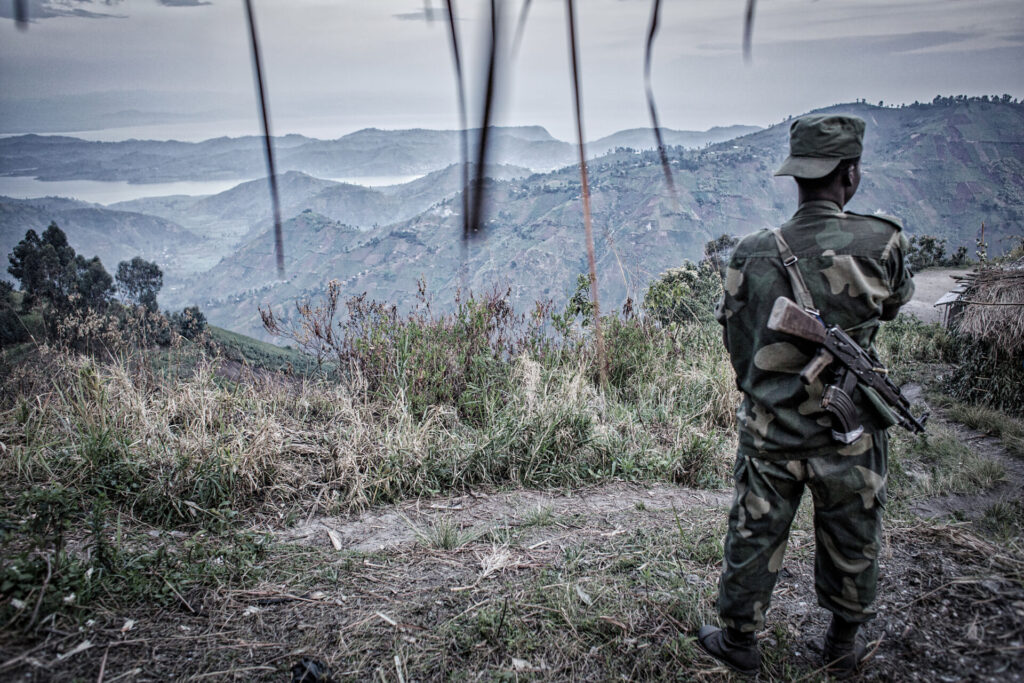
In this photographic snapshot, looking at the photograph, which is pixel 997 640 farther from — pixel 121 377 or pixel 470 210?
pixel 121 377

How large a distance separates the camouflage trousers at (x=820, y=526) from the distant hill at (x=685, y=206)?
3861 millimetres

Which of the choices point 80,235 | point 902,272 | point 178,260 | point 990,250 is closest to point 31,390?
point 902,272

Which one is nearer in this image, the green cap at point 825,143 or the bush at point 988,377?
the green cap at point 825,143

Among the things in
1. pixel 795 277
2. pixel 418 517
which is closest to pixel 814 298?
pixel 795 277

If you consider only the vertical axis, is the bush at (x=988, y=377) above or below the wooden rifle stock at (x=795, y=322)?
below

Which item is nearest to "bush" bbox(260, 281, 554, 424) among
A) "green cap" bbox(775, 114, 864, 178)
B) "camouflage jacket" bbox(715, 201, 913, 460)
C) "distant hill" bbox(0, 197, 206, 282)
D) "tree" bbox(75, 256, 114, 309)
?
"camouflage jacket" bbox(715, 201, 913, 460)

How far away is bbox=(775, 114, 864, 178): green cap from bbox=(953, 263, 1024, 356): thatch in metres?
5.87

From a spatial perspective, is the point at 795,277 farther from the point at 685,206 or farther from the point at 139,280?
the point at 685,206

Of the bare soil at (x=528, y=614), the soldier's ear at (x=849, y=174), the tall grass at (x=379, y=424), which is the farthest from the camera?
the tall grass at (x=379, y=424)

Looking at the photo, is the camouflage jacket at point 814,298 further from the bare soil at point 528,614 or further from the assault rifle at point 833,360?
the bare soil at point 528,614

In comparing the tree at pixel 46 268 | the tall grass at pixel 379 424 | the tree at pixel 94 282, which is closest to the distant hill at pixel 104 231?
the tree at pixel 46 268

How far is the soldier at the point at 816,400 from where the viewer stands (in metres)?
1.81

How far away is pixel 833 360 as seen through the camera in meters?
1.79

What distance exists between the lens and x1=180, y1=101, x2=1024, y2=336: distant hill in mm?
15727
